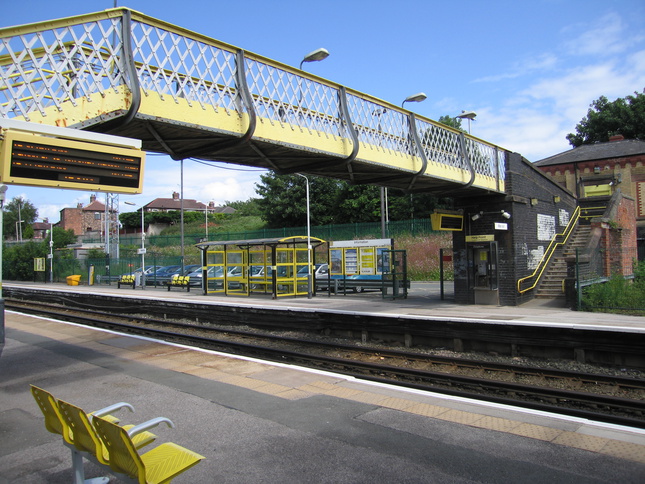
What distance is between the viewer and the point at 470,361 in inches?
386

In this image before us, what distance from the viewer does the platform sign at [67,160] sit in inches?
199

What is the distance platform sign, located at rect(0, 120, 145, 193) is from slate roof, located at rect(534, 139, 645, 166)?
1378 inches

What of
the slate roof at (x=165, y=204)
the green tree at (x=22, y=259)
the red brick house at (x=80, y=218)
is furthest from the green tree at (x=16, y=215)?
the green tree at (x=22, y=259)

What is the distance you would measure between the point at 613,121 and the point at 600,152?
1592cm

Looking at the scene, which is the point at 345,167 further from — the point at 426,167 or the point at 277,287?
the point at 277,287

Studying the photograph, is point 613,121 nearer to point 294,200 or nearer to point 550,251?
point 294,200

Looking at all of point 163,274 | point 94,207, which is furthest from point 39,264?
point 94,207

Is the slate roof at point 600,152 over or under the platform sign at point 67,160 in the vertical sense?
over

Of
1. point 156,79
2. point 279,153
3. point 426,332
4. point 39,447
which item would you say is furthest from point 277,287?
point 39,447

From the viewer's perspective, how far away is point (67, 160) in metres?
5.50

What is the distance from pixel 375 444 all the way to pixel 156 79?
5.71m

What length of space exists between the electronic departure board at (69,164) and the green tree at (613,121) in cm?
5190

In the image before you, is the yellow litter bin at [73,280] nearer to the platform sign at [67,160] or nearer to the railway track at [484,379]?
the railway track at [484,379]

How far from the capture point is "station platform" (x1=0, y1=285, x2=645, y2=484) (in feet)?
14.5
